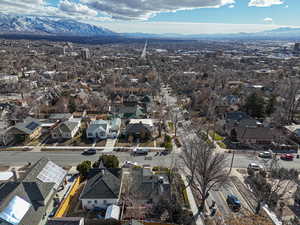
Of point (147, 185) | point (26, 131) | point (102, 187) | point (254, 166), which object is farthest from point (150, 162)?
point (26, 131)

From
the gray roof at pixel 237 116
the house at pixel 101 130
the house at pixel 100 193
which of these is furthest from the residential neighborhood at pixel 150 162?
the gray roof at pixel 237 116

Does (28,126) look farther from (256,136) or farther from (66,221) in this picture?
(256,136)

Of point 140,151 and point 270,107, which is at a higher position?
point 270,107

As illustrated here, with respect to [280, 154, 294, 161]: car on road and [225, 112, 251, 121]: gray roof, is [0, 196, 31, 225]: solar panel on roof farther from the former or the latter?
[225, 112, 251, 121]: gray roof

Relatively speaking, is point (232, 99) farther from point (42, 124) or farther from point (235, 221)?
point (42, 124)

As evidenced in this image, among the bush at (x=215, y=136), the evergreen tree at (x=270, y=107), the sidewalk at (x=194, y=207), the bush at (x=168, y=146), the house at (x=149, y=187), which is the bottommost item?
the sidewalk at (x=194, y=207)

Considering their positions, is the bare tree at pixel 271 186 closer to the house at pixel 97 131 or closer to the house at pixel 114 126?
the house at pixel 114 126

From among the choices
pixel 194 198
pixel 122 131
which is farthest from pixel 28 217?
pixel 122 131
